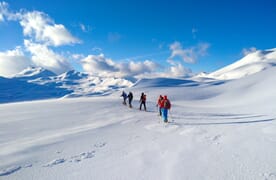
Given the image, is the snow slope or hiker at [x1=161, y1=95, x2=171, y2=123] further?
hiker at [x1=161, y1=95, x2=171, y2=123]

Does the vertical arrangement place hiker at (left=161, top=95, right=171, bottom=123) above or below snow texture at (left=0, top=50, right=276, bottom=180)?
above

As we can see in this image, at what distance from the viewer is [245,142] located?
8398 mm

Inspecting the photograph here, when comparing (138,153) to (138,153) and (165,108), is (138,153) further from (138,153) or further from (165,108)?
(165,108)

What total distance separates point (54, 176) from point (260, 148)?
301 inches

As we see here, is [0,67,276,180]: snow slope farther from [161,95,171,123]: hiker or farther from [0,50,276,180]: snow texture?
[161,95,171,123]: hiker

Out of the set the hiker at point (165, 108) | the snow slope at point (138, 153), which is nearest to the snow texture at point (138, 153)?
the snow slope at point (138, 153)

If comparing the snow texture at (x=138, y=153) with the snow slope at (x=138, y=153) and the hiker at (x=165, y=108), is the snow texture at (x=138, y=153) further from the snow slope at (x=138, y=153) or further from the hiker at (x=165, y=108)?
the hiker at (x=165, y=108)

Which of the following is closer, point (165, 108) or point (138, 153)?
point (138, 153)

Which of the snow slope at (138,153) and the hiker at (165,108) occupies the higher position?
the hiker at (165,108)

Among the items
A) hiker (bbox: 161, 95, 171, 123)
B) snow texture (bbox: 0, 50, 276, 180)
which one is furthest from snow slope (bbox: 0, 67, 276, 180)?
hiker (bbox: 161, 95, 171, 123)

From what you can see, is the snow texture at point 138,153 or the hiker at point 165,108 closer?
the snow texture at point 138,153

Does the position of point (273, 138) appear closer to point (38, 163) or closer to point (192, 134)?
point (192, 134)

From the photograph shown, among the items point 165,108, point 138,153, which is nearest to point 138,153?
point 138,153

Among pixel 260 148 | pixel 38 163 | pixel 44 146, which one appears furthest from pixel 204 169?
pixel 44 146
